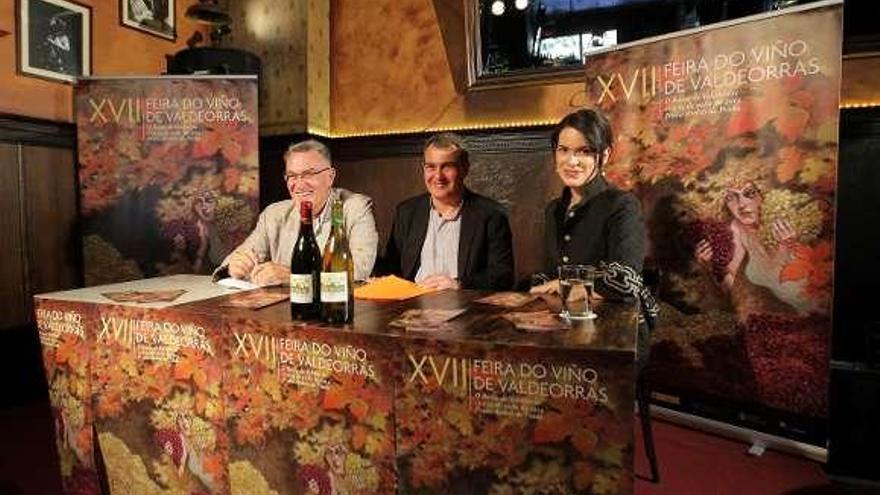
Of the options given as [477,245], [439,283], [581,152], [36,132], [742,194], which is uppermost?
[36,132]

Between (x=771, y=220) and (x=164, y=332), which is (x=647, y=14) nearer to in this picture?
(x=771, y=220)

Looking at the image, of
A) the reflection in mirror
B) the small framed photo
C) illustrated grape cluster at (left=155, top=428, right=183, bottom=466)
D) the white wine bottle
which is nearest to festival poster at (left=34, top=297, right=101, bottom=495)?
illustrated grape cluster at (left=155, top=428, right=183, bottom=466)

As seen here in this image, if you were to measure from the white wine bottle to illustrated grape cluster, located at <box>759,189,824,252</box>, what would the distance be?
1.92 m

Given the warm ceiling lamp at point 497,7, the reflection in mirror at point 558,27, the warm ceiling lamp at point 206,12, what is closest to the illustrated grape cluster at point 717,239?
the reflection in mirror at point 558,27

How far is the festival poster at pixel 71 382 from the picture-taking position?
178cm

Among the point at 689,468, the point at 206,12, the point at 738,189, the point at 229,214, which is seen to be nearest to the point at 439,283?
the point at 689,468

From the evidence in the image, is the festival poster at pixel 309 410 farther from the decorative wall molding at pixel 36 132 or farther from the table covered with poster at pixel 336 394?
the decorative wall molding at pixel 36 132

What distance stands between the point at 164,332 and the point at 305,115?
2.92 metres

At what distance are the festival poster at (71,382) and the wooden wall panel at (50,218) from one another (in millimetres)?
2116

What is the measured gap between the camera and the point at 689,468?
253cm

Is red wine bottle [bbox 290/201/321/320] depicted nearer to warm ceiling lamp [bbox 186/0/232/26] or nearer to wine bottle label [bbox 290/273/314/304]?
wine bottle label [bbox 290/273/314/304]

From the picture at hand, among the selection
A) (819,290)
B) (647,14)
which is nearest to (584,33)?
(647,14)

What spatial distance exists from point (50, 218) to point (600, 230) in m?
3.33

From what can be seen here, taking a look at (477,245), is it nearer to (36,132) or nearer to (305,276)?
(305,276)
